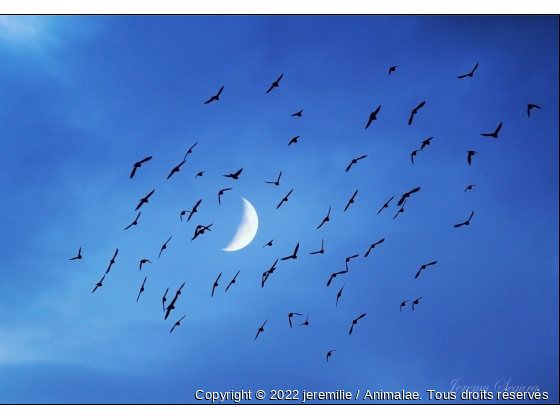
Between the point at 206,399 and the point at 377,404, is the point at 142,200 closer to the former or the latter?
the point at 206,399

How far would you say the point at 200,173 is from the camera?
173ft

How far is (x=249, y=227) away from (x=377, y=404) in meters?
31.1

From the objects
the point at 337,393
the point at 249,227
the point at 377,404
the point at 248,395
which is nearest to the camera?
the point at 377,404

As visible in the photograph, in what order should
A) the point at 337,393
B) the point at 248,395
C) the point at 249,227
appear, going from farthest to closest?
the point at 249,227
the point at 337,393
the point at 248,395

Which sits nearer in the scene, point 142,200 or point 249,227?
point 142,200
